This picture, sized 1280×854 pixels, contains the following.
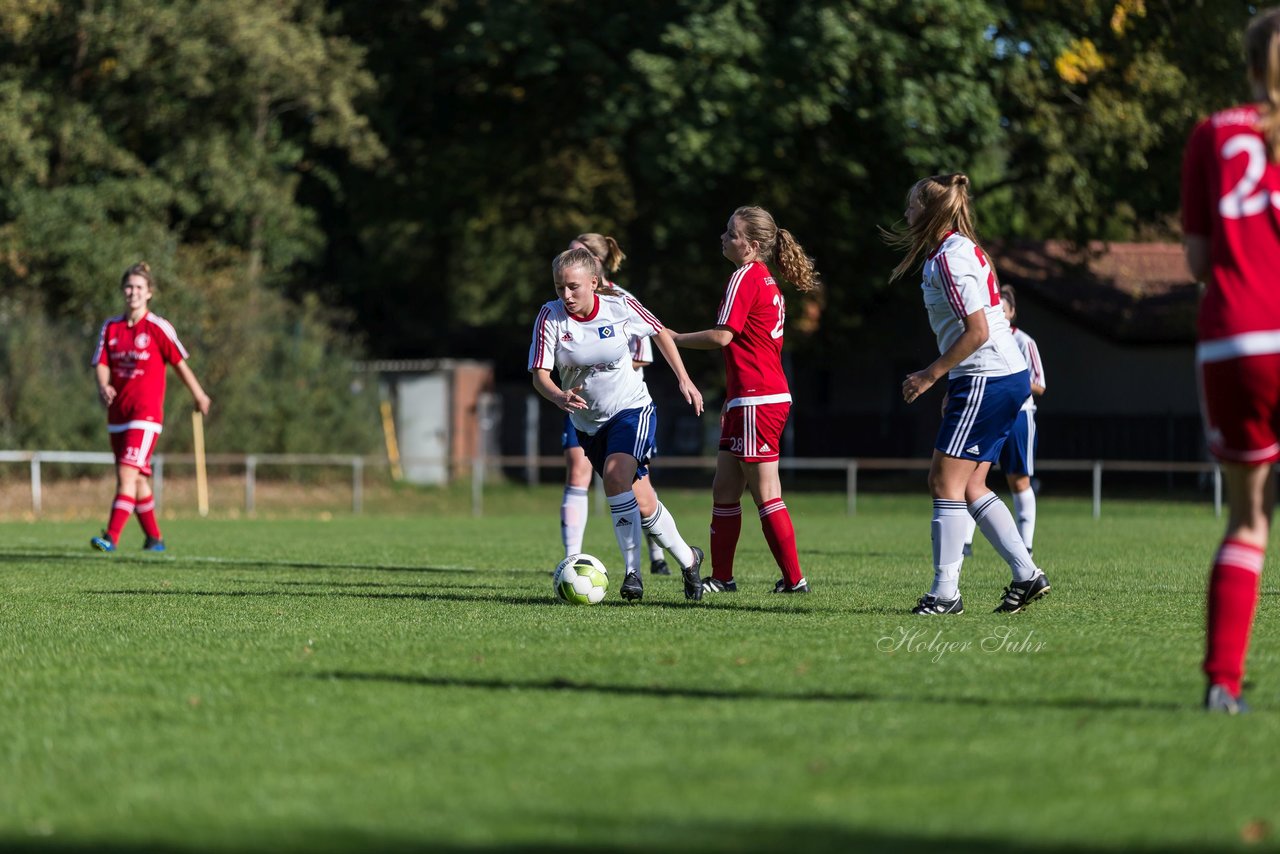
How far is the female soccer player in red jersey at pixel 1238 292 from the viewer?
5129mm

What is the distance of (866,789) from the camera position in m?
4.19

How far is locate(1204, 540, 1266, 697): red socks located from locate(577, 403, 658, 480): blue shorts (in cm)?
451

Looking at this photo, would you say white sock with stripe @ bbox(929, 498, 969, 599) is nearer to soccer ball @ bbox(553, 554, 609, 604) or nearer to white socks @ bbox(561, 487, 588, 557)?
soccer ball @ bbox(553, 554, 609, 604)

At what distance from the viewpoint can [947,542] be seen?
831cm

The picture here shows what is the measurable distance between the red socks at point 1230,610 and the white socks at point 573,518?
542 cm

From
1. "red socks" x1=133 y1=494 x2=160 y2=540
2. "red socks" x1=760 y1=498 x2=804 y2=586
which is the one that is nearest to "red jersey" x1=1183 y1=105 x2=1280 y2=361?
"red socks" x1=760 y1=498 x2=804 y2=586

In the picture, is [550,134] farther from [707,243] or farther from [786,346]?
[786,346]

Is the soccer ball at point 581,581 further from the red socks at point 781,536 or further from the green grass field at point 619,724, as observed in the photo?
the red socks at point 781,536

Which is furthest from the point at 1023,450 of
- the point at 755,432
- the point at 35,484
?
the point at 35,484

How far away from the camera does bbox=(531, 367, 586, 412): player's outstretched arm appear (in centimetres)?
906

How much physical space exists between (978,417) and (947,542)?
623mm

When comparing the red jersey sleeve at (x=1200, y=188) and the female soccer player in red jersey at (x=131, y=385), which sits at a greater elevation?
the red jersey sleeve at (x=1200, y=188)

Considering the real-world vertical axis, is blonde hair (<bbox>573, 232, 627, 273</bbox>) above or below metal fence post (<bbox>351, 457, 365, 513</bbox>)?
above

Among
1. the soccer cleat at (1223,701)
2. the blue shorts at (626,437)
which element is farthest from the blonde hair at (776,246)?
the soccer cleat at (1223,701)
